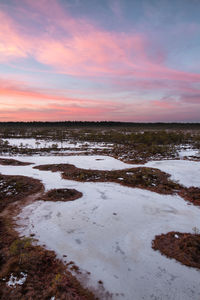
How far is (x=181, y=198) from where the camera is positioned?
841cm

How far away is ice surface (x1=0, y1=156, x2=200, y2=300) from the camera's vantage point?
3939 mm

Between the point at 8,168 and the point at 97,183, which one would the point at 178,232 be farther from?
the point at 8,168

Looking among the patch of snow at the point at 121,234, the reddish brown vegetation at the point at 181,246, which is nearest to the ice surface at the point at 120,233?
the patch of snow at the point at 121,234

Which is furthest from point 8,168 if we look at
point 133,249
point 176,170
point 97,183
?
point 176,170

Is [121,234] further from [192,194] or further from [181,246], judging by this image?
[192,194]

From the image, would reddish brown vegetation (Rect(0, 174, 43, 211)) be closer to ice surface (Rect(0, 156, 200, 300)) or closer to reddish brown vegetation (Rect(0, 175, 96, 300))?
ice surface (Rect(0, 156, 200, 300))

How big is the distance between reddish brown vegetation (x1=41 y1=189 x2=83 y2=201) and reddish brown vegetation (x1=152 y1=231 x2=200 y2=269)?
173 inches

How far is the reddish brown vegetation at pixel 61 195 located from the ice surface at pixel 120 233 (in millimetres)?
380

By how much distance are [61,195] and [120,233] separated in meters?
3.86

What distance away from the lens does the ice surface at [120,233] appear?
3.94m

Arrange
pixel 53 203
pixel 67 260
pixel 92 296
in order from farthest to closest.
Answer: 1. pixel 53 203
2. pixel 67 260
3. pixel 92 296

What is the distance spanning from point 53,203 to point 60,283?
4279 mm

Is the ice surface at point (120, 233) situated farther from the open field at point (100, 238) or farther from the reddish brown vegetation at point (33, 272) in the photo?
the reddish brown vegetation at point (33, 272)

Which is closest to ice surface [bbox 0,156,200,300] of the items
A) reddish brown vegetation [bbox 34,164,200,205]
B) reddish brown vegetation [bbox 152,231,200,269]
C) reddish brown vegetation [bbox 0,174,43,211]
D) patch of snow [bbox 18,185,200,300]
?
patch of snow [bbox 18,185,200,300]
